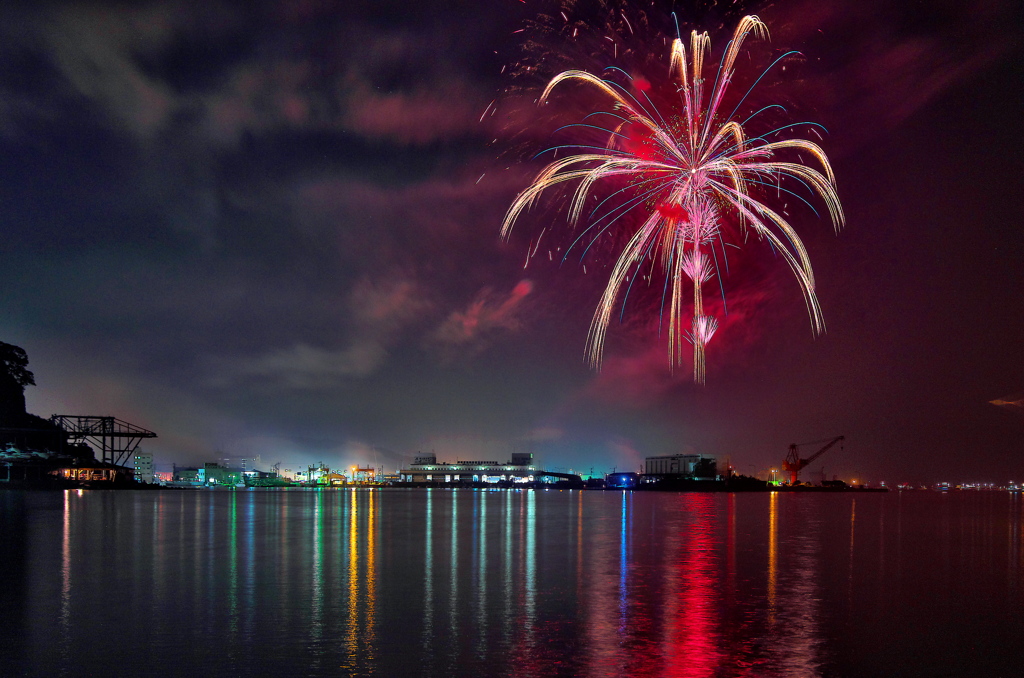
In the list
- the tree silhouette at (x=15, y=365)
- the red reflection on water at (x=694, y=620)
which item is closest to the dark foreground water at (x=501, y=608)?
the red reflection on water at (x=694, y=620)

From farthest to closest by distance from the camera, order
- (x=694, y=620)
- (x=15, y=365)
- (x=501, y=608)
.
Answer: (x=15, y=365)
(x=501, y=608)
(x=694, y=620)

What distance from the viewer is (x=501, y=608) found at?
526 inches

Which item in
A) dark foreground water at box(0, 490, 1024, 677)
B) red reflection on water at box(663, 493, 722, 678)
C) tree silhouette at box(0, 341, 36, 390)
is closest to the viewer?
red reflection on water at box(663, 493, 722, 678)

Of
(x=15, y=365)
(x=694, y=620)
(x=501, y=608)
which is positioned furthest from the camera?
(x=15, y=365)

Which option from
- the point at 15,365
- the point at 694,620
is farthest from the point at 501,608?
the point at 15,365

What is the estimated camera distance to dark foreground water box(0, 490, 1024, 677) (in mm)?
9805

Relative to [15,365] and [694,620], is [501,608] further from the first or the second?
[15,365]

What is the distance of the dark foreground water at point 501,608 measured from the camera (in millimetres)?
9805

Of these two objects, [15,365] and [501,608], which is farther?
[15,365]

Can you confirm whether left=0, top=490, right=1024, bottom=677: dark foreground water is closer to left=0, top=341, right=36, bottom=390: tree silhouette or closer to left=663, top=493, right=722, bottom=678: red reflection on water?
left=663, top=493, right=722, bottom=678: red reflection on water

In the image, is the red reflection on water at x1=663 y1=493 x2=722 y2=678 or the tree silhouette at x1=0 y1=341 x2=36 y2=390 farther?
the tree silhouette at x1=0 y1=341 x2=36 y2=390

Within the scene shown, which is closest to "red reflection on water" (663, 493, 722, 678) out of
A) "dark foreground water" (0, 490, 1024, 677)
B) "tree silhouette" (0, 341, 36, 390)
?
"dark foreground water" (0, 490, 1024, 677)

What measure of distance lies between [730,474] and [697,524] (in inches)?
6133

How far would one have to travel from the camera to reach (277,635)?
11086 millimetres
